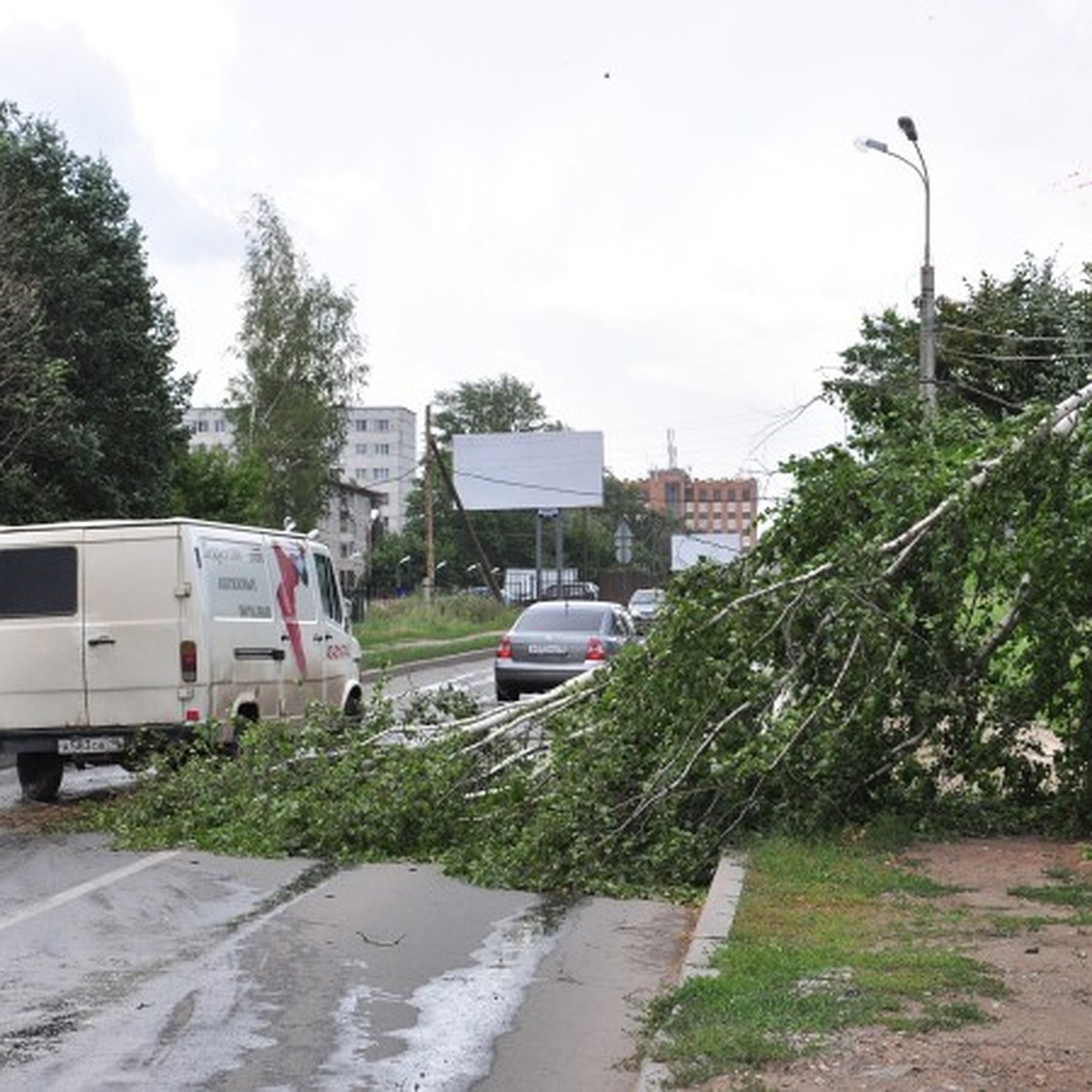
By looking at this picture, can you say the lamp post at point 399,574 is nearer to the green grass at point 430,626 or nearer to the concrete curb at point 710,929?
the green grass at point 430,626

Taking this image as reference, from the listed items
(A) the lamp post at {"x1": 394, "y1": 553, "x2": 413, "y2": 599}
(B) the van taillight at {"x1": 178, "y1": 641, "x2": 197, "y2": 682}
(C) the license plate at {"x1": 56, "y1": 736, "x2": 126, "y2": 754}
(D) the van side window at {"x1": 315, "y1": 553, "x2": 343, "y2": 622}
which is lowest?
(C) the license plate at {"x1": 56, "y1": 736, "x2": 126, "y2": 754}

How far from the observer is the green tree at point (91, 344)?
34438 mm

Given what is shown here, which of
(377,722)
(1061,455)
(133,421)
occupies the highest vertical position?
(133,421)

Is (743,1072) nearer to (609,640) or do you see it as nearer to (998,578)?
(998,578)

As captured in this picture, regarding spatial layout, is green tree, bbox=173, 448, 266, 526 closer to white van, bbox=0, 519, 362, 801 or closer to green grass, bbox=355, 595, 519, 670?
green grass, bbox=355, 595, 519, 670

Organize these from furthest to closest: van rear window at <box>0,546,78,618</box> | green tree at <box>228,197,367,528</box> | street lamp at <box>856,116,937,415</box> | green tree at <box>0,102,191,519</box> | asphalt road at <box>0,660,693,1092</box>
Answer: green tree at <box>228,197,367,528</box> < green tree at <box>0,102,191,519</box> < street lamp at <box>856,116,937,415</box> < van rear window at <box>0,546,78,618</box> < asphalt road at <box>0,660,693,1092</box>

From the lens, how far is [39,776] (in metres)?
15.0

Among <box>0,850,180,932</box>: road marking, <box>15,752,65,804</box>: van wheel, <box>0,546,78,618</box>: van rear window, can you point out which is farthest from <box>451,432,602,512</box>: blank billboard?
<box>0,850,180,932</box>: road marking

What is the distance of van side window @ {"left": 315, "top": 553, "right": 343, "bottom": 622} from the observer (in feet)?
56.2

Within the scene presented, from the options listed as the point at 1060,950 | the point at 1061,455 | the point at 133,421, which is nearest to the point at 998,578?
the point at 1061,455

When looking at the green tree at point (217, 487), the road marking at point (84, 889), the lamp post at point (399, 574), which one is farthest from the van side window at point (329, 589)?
the lamp post at point (399, 574)

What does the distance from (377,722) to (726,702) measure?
280cm

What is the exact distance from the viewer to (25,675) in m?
14.2

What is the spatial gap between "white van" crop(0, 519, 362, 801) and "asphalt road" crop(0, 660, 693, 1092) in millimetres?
2576
